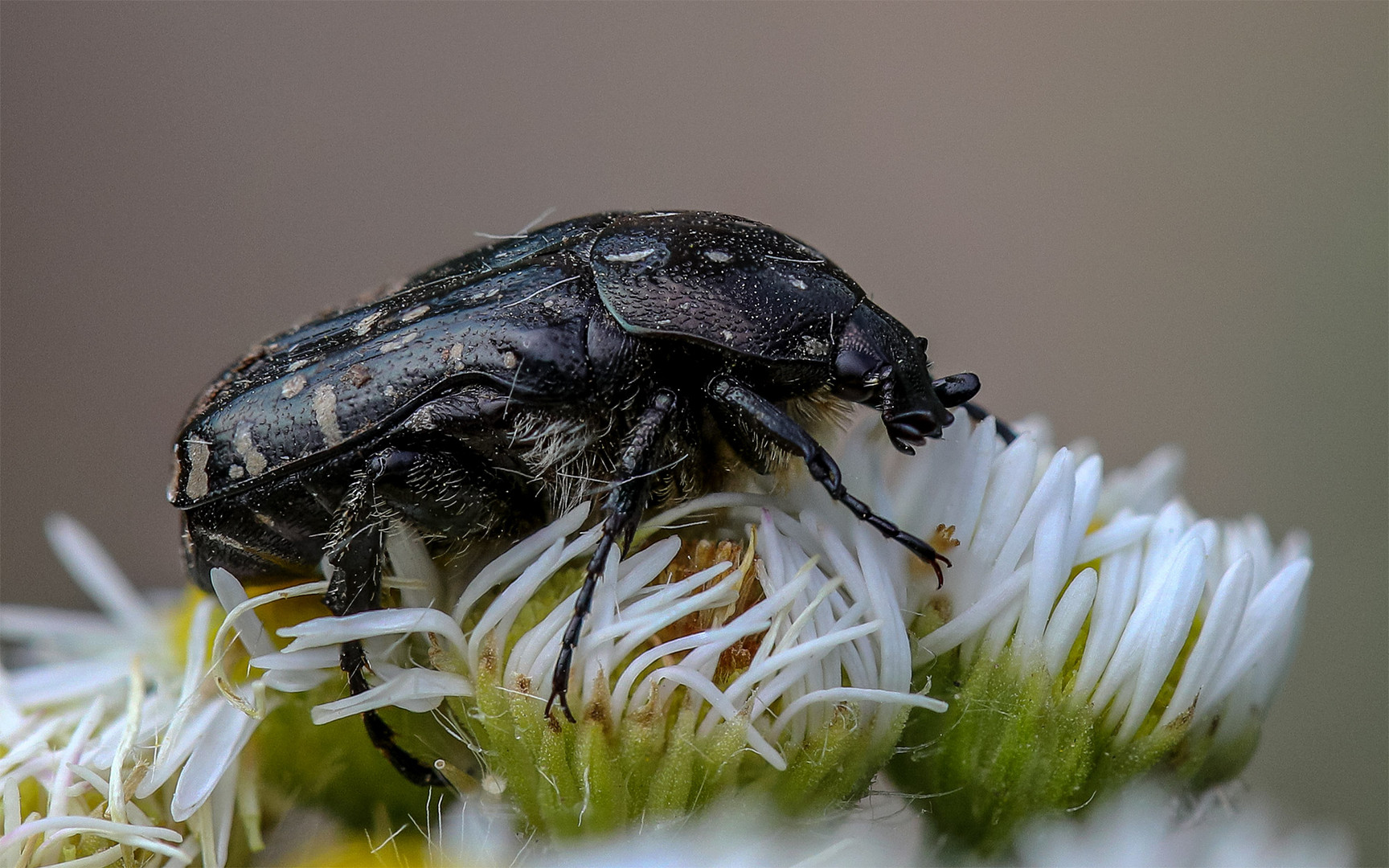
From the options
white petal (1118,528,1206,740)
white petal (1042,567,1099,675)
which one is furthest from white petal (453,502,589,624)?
white petal (1118,528,1206,740)

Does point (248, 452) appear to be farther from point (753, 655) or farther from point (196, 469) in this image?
point (753, 655)

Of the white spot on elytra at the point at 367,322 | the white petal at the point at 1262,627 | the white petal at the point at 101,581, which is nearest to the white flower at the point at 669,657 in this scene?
the white spot on elytra at the point at 367,322

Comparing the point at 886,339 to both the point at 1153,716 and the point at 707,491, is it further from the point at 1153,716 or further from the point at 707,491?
the point at 1153,716

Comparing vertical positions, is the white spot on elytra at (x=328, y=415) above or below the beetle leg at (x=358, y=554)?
above

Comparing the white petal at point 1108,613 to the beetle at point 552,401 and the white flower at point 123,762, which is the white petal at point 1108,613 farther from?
the white flower at point 123,762

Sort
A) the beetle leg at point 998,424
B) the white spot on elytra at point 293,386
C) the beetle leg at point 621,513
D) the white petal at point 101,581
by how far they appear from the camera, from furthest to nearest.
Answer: the white petal at point 101,581
the beetle leg at point 998,424
the white spot on elytra at point 293,386
the beetle leg at point 621,513

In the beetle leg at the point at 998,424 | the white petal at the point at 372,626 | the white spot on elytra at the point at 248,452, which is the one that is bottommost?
the white petal at the point at 372,626

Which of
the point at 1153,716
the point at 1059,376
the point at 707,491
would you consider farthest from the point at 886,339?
the point at 1059,376

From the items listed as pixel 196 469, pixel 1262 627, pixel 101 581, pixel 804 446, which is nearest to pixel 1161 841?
pixel 1262 627
